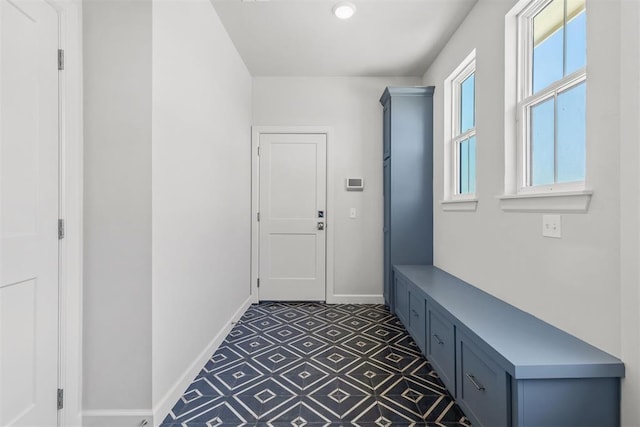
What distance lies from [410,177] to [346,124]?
102cm

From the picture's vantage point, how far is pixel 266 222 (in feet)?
12.7

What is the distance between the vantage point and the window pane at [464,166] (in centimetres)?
285

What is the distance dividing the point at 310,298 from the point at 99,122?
2.87 meters

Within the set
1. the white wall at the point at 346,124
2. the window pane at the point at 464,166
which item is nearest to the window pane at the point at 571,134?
the window pane at the point at 464,166

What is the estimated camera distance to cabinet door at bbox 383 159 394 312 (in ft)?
11.4

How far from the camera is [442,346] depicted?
198cm

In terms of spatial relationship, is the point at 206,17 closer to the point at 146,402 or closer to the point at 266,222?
the point at 266,222

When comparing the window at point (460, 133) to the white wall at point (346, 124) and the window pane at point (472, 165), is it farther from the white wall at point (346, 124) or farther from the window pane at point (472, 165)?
the white wall at point (346, 124)

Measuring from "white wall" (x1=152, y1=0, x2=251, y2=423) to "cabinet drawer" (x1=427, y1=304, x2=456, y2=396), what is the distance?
158cm

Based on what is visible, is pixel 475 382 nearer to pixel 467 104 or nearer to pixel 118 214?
pixel 118 214

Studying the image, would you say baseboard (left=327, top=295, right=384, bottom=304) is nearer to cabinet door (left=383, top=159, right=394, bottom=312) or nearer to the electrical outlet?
cabinet door (left=383, top=159, right=394, bottom=312)

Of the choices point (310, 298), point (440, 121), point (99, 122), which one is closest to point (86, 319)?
point (99, 122)
